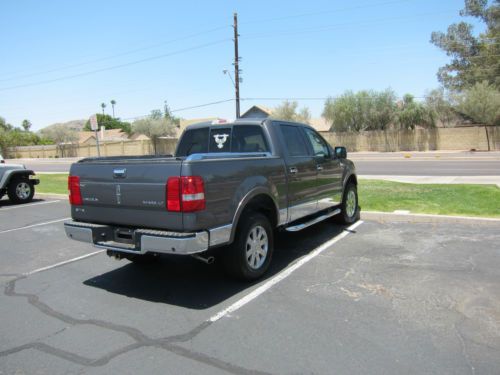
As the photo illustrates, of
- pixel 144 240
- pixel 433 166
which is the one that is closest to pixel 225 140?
pixel 144 240

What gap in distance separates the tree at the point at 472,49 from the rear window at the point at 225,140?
1719 inches

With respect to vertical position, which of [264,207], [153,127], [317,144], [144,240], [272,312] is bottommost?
[272,312]

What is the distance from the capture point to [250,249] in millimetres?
5008

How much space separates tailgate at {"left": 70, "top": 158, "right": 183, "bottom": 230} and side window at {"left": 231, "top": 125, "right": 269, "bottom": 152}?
1.70 meters

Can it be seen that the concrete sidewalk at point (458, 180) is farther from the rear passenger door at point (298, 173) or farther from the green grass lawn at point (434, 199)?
the rear passenger door at point (298, 173)

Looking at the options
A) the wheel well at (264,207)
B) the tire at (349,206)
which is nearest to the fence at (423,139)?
the tire at (349,206)

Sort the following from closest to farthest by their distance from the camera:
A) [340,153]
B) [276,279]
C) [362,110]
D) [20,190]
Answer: [276,279] < [340,153] < [20,190] < [362,110]

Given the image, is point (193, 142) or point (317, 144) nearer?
point (193, 142)

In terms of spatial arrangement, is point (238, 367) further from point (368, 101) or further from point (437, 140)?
point (368, 101)

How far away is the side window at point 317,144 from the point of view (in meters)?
6.81

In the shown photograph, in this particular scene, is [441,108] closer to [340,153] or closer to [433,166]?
[433,166]

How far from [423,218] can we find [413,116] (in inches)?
1511

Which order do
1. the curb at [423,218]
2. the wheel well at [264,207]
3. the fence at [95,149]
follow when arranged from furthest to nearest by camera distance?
the fence at [95,149], the curb at [423,218], the wheel well at [264,207]

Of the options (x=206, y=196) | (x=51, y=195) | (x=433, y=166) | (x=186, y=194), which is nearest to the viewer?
(x=186, y=194)
